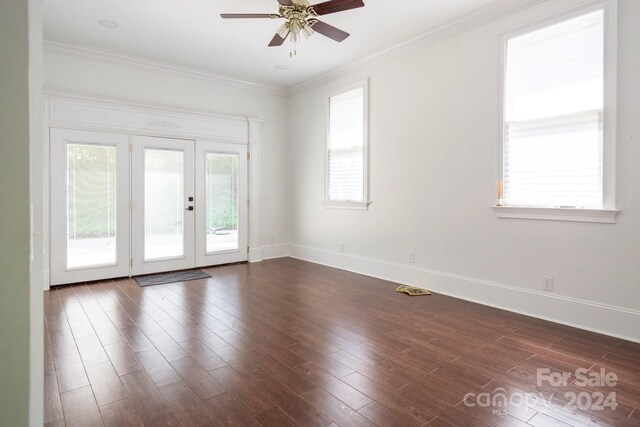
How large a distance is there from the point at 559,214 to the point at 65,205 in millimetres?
5674

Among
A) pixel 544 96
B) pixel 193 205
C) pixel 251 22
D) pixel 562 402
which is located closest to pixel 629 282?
pixel 562 402

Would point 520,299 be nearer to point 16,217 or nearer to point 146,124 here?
point 16,217

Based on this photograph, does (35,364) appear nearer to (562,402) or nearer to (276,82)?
(562,402)

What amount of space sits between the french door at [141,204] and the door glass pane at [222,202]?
2 cm

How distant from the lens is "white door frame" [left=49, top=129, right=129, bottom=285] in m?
4.54

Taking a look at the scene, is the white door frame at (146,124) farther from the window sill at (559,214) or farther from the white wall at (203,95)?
the window sill at (559,214)

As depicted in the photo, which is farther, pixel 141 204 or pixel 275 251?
pixel 275 251

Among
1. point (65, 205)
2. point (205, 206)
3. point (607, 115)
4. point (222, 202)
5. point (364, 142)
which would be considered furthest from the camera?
point (222, 202)

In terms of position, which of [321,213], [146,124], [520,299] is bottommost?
[520,299]

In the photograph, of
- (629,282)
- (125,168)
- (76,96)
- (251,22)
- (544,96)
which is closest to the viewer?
(629,282)

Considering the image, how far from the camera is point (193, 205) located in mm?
5633

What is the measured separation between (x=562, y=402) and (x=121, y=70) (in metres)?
6.07

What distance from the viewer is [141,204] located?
5184 millimetres

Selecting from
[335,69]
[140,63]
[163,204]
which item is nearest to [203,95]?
[140,63]
